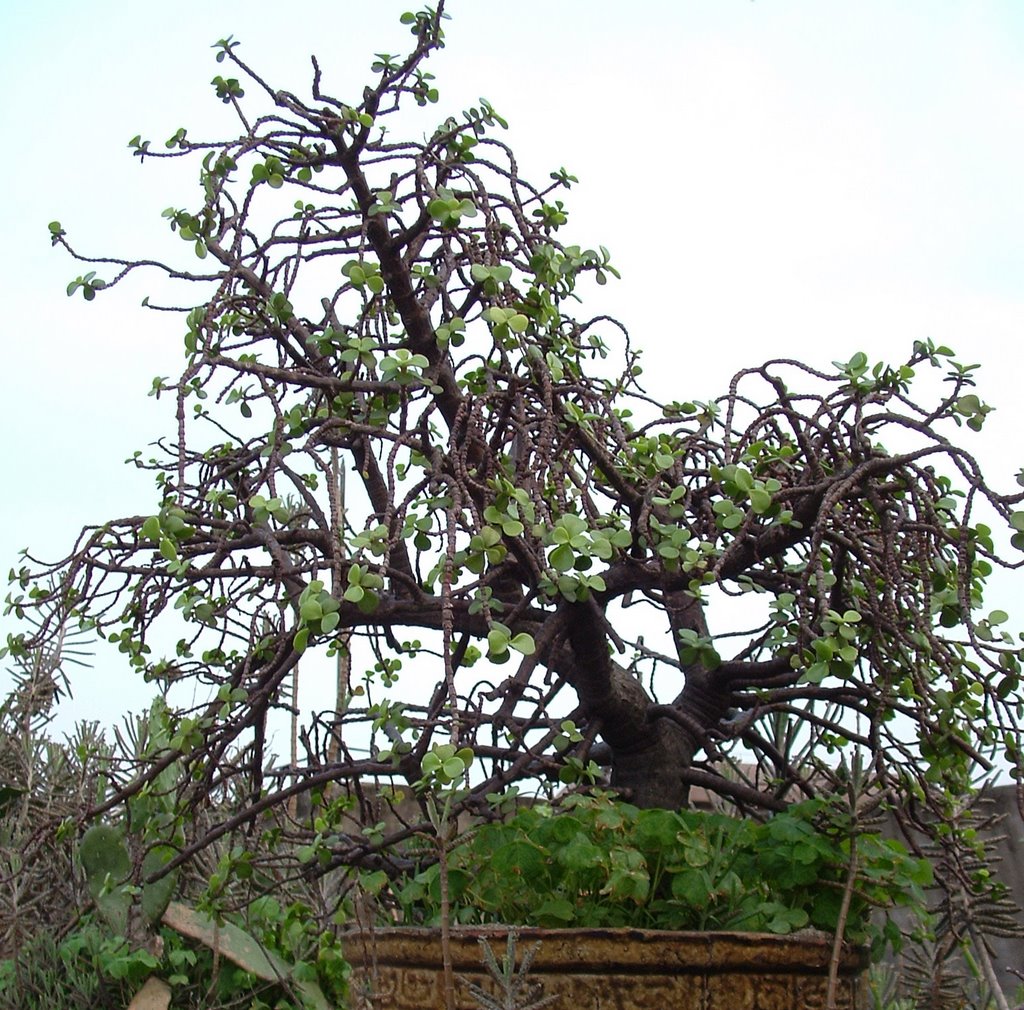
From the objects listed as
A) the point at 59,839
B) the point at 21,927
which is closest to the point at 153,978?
the point at 21,927

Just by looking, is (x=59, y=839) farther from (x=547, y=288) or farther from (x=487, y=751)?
(x=547, y=288)

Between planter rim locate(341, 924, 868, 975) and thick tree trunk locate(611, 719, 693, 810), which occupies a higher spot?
thick tree trunk locate(611, 719, 693, 810)

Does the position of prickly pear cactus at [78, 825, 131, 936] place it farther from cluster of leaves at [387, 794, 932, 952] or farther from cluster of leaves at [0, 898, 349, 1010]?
cluster of leaves at [387, 794, 932, 952]

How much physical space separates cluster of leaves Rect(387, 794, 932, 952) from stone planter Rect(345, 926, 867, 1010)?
7cm

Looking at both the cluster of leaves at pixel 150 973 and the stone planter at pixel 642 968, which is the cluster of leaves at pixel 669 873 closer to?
the stone planter at pixel 642 968

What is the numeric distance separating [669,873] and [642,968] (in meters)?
0.25

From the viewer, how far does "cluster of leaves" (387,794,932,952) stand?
1545mm

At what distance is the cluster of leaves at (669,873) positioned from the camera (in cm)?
154

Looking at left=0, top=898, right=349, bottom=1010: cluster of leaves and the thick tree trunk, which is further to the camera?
left=0, top=898, right=349, bottom=1010: cluster of leaves

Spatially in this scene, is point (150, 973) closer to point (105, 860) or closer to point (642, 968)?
point (105, 860)

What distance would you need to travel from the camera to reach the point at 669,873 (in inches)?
64.7

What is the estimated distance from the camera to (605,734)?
201 centimetres

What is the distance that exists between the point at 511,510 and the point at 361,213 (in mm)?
553

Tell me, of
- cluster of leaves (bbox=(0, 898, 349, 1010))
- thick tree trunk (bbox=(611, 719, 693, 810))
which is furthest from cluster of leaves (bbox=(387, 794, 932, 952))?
cluster of leaves (bbox=(0, 898, 349, 1010))
